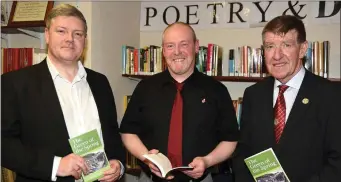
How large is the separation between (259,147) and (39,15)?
2284 mm

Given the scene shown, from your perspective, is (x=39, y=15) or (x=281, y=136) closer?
(x=281, y=136)

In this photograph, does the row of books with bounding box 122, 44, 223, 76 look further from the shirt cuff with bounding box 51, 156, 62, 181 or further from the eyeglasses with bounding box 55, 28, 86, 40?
the shirt cuff with bounding box 51, 156, 62, 181

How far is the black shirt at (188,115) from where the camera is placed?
2232mm

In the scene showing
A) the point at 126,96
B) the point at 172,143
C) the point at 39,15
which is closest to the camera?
the point at 172,143

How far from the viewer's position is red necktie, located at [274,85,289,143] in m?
1.92

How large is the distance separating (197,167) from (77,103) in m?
0.77

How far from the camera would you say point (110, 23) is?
11.5ft

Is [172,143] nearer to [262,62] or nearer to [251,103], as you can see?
[251,103]

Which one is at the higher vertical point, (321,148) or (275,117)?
(275,117)

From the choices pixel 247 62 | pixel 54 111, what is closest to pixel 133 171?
pixel 247 62

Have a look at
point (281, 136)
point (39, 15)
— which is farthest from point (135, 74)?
point (281, 136)

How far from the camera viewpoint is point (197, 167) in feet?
6.71

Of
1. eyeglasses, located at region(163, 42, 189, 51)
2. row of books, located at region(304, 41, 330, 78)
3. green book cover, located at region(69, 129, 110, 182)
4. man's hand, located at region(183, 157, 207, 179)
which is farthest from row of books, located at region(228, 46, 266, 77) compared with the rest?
green book cover, located at region(69, 129, 110, 182)

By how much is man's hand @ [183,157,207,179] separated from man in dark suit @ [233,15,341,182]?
199mm
